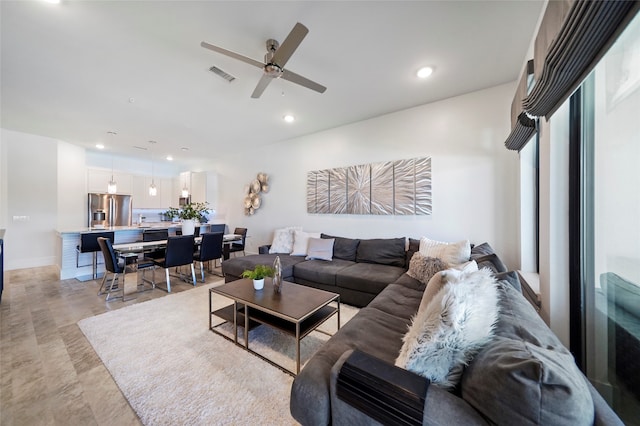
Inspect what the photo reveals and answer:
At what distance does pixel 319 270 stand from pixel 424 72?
9.16 ft

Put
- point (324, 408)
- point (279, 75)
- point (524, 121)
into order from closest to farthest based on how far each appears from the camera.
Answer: point (324, 408)
point (524, 121)
point (279, 75)

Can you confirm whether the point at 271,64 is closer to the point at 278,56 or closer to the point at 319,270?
the point at 278,56

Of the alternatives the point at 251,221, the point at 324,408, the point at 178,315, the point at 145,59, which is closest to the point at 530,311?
the point at 324,408

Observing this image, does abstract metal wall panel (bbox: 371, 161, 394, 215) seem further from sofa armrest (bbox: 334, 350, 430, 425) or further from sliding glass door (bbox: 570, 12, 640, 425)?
sofa armrest (bbox: 334, 350, 430, 425)

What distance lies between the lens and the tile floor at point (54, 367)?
4.72 feet

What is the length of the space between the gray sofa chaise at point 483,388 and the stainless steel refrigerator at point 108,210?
7098 millimetres

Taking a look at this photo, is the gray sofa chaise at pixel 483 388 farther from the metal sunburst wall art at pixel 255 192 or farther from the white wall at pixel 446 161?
the metal sunburst wall art at pixel 255 192

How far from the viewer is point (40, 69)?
8.11 feet

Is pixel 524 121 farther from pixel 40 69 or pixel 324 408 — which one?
pixel 40 69

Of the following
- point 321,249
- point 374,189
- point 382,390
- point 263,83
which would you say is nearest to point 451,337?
point 382,390

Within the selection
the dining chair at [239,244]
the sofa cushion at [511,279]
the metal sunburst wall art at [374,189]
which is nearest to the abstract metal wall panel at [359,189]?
the metal sunburst wall art at [374,189]

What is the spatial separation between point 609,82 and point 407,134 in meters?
2.28

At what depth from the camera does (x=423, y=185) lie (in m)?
3.30

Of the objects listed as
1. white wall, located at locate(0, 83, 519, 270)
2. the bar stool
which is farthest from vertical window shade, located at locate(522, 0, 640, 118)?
the bar stool
